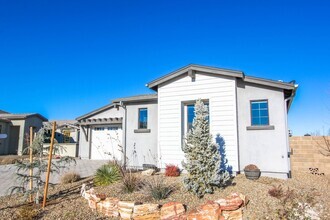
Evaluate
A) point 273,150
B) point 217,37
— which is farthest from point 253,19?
point 273,150

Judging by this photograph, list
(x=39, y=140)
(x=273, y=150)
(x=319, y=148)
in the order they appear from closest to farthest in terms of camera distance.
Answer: (x=39, y=140)
(x=273, y=150)
(x=319, y=148)

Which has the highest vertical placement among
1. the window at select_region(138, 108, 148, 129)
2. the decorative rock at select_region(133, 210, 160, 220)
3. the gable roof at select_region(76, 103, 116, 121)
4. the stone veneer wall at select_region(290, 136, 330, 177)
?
the gable roof at select_region(76, 103, 116, 121)

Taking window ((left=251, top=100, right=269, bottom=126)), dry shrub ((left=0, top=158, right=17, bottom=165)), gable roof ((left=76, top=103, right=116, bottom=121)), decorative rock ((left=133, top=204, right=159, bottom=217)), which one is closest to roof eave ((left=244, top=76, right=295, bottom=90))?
window ((left=251, top=100, right=269, bottom=126))

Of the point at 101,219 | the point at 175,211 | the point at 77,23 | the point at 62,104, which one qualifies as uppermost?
the point at 77,23

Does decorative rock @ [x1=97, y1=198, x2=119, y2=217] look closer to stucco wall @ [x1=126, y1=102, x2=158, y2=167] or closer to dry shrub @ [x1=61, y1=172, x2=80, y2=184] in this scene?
dry shrub @ [x1=61, y1=172, x2=80, y2=184]

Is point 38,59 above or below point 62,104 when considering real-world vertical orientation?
above

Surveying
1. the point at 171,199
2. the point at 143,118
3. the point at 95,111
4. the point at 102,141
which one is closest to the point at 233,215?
the point at 171,199

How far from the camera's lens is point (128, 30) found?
12.6 m

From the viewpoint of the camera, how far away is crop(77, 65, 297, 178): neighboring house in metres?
8.40

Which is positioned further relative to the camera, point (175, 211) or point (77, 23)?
point (77, 23)

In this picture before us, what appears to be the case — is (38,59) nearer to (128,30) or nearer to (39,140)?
(128,30)

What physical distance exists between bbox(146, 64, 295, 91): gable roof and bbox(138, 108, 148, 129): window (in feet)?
5.24

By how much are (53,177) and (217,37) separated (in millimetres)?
11176

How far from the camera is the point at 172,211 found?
4.71 metres
